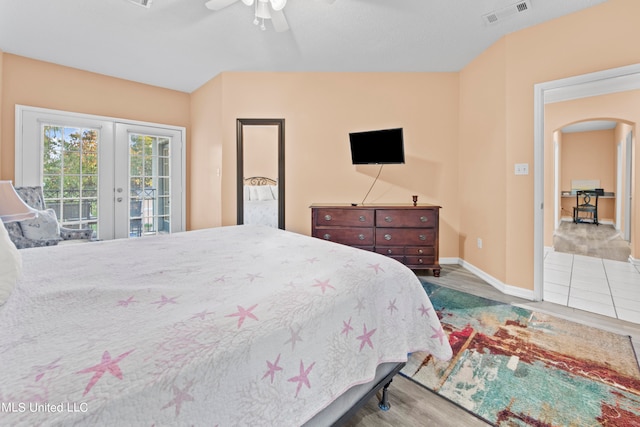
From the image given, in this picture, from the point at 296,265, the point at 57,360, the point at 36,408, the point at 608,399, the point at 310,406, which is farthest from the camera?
the point at 608,399

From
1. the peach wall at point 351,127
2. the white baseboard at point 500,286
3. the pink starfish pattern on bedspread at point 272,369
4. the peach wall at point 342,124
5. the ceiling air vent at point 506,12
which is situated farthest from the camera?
the peach wall at point 351,127

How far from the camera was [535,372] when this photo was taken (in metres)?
1.64

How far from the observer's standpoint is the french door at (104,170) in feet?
11.7

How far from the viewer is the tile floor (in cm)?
255

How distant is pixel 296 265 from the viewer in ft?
4.19

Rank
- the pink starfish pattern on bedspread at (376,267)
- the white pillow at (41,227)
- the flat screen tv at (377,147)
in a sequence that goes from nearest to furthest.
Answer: the pink starfish pattern on bedspread at (376,267) → the white pillow at (41,227) → the flat screen tv at (377,147)

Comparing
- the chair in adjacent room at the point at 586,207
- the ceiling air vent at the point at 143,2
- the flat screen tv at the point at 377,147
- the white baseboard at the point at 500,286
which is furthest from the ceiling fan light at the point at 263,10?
the chair in adjacent room at the point at 586,207

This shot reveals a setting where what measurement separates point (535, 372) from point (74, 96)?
5.76 meters

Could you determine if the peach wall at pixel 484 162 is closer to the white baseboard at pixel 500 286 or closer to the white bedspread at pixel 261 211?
the white baseboard at pixel 500 286

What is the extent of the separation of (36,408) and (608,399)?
7.63ft

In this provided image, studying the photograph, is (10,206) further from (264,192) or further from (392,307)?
(392,307)

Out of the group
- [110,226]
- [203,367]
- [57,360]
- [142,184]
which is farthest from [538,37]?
[110,226]

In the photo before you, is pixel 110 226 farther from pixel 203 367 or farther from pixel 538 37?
pixel 538 37

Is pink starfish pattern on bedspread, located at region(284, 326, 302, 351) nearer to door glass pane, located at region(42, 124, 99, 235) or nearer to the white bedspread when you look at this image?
the white bedspread
